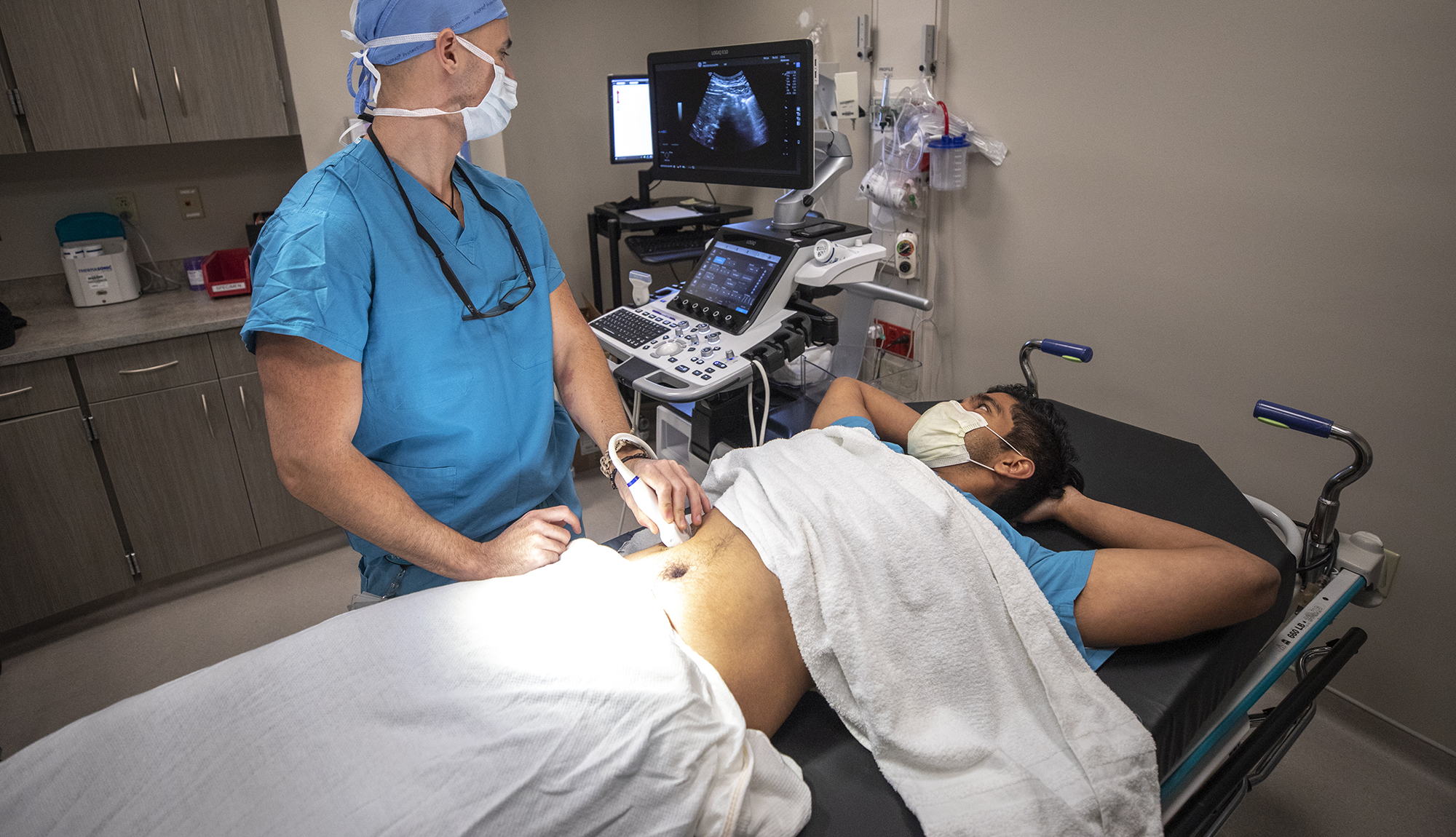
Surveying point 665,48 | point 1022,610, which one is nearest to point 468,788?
point 1022,610

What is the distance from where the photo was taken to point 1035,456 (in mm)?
1442

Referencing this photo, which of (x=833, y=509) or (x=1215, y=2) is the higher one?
(x=1215, y=2)

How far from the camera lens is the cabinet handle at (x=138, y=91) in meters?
2.23

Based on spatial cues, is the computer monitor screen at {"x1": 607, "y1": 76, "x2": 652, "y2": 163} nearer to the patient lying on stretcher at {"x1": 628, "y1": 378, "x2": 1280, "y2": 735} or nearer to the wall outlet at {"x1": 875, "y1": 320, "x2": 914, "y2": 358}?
the wall outlet at {"x1": 875, "y1": 320, "x2": 914, "y2": 358}

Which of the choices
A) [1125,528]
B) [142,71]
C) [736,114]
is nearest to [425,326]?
[1125,528]

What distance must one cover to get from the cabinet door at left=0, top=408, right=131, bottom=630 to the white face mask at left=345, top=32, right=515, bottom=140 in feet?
5.63

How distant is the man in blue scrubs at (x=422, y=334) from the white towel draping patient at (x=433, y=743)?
7.4 inches

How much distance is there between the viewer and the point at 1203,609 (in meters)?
1.17

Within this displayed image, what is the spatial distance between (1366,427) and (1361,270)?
1.16ft

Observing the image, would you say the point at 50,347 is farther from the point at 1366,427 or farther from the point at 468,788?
the point at 1366,427

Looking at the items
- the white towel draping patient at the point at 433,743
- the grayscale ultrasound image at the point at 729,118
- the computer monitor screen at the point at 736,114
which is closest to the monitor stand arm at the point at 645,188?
the computer monitor screen at the point at 736,114

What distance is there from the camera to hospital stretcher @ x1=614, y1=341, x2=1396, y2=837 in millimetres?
1079

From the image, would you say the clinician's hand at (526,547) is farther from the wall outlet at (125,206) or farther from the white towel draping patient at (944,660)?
the wall outlet at (125,206)

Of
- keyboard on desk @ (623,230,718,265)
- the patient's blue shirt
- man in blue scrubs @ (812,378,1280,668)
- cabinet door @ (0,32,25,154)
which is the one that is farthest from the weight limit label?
cabinet door @ (0,32,25,154)
